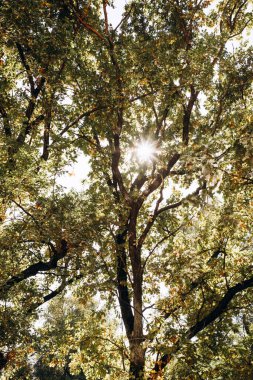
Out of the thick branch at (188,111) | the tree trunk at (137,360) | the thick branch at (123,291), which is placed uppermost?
the thick branch at (188,111)

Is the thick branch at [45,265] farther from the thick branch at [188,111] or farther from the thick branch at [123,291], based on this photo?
the thick branch at [188,111]

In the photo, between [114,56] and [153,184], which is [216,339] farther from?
[114,56]

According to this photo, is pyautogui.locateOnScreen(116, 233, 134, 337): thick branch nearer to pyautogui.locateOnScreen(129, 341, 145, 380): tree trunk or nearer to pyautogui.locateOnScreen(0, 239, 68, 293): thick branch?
pyautogui.locateOnScreen(129, 341, 145, 380): tree trunk

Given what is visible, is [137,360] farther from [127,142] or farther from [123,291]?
[127,142]

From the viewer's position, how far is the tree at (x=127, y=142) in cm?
824

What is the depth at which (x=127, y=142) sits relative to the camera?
40.2 feet

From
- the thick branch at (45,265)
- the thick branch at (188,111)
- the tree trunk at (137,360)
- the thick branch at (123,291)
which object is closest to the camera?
the tree trunk at (137,360)

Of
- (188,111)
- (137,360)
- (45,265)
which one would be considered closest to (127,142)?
(188,111)

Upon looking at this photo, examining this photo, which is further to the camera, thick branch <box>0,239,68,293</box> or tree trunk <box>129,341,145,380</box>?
thick branch <box>0,239,68,293</box>

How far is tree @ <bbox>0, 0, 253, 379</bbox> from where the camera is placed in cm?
824

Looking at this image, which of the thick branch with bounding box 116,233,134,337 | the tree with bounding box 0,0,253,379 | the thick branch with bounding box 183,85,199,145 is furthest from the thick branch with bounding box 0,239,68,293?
the thick branch with bounding box 183,85,199,145

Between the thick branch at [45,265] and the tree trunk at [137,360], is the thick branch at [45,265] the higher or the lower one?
the higher one

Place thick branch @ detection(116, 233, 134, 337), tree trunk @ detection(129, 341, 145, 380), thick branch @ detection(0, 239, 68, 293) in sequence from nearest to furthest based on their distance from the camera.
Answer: tree trunk @ detection(129, 341, 145, 380) < thick branch @ detection(116, 233, 134, 337) < thick branch @ detection(0, 239, 68, 293)

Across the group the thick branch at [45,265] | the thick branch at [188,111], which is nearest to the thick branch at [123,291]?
the thick branch at [45,265]
